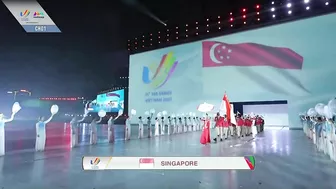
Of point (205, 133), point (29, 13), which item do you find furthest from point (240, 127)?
point (29, 13)

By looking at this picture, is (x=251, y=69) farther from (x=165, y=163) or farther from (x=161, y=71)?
(x=165, y=163)

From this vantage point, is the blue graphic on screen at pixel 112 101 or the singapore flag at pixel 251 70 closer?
the singapore flag at pixel 251 70

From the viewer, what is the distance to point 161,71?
21781 millimetres

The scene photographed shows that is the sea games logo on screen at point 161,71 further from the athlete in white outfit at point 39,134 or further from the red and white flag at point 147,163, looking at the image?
Answer: the red and white flag at point 147,163

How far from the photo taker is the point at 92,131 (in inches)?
315

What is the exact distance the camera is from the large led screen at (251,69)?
51.0ft

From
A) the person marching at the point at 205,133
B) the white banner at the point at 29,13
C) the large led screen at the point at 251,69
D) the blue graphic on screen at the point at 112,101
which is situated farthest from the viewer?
the blue graphic on screen at the point at 112,101

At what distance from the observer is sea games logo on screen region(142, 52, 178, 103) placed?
21.2 meters

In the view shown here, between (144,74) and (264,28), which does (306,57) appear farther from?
(144,74)

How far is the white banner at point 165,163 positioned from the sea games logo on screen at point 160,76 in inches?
691

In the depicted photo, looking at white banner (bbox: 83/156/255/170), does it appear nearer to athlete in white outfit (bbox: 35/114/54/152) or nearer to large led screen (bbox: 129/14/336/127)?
athlete in white outfit (bbox: 35/114/54/152)

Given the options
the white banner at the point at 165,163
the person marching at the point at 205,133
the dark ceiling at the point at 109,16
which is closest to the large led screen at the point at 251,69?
the dark ceiling at the point at 109,16

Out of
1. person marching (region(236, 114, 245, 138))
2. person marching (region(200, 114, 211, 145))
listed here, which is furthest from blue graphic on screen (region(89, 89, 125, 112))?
person marching (region(200, 114, 211, 145))

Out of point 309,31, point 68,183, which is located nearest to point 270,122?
point 309,31
